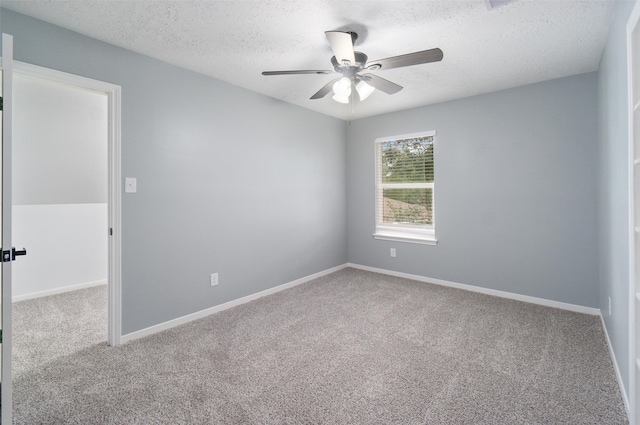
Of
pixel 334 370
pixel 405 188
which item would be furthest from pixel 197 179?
pixel 405 188

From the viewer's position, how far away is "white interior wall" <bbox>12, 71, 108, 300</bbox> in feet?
11.8

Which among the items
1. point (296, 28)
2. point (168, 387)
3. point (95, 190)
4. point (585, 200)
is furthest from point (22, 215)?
point (585, 200)

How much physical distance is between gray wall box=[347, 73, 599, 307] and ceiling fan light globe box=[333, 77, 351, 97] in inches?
77.8

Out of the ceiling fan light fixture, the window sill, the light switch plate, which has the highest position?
the ceiling fan light fixture

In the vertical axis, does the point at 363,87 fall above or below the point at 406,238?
above

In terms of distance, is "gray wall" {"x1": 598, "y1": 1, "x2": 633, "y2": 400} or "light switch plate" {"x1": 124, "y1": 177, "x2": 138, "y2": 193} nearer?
"gray wall" {"x1": 598, "y1": 1, "x2": 633, "y2": 400}

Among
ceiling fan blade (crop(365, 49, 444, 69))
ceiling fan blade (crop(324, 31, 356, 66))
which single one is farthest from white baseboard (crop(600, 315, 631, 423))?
ceiling fan blade (crop(324, 31, 356, 66))

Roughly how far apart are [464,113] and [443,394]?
126 inches

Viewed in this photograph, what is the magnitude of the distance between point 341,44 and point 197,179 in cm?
187

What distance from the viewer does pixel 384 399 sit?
5.83ft

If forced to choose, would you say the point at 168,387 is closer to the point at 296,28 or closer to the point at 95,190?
the point at 296,28

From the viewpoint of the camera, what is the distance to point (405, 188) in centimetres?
439

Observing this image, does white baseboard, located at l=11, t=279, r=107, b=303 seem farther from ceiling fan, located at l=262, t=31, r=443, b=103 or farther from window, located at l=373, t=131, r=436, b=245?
window, located at l=373, t=131, r=436, b=245

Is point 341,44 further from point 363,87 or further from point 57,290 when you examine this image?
point 57,290
